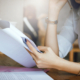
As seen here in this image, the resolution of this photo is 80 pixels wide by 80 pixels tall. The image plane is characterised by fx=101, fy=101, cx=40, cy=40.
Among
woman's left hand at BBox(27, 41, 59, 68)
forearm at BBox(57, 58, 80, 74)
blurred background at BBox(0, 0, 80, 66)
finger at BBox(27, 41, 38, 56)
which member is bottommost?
forearm at BBox(57, 58, 80, 74)

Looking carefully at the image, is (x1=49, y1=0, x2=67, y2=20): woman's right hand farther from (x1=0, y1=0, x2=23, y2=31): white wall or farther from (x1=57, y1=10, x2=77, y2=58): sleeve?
(x1=0, y1=0, x2=23, y2=31): white wall

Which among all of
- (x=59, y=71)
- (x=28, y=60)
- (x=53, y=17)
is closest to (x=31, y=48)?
(x=28, y=60)

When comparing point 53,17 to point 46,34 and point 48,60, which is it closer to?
point 46,34

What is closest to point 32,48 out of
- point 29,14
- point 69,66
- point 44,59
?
point 44,59

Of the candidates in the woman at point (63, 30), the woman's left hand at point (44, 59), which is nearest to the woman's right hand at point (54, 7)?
the woman at point (63, 30)

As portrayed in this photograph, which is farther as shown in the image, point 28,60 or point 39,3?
point 39,3

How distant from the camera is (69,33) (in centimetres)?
77

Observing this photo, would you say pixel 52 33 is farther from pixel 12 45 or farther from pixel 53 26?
pixel 12 45

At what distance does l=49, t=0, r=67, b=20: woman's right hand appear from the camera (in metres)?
0.71

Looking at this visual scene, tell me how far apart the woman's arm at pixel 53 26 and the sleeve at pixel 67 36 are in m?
0.05

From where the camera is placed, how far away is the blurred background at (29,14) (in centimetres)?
71

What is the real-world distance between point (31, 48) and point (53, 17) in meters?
Result: 0.33

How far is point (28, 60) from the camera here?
1.62 feet

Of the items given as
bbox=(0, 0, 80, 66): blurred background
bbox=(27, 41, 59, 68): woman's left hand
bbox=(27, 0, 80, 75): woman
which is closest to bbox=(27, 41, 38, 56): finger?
bbox=(27, 41, 59, 68): woman's left hand
